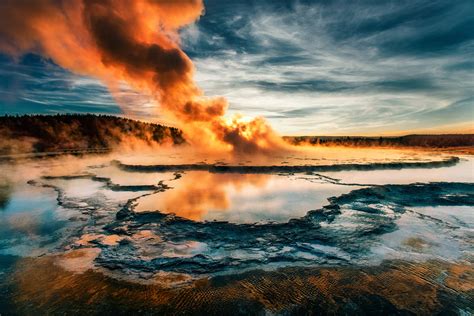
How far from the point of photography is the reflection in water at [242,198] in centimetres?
736

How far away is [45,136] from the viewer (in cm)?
6175

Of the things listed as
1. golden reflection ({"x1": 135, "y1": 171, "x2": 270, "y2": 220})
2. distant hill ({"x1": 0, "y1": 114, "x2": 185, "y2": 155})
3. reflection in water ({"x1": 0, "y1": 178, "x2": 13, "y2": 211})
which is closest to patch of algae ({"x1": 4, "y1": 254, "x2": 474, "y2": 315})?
golden reflection ({"x1": 135, "y1": 171, "x2": 270, "y2": 220})

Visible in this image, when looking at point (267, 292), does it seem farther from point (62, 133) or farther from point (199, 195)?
point (62, 133)

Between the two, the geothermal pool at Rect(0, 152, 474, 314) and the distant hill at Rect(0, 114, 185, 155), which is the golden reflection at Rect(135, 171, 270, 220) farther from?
the distant hill at Rect(0, 114, 185, 155)

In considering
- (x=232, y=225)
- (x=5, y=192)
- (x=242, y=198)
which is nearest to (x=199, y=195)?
(x=242, y=198)

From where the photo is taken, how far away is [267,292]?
427cm

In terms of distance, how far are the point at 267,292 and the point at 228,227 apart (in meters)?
2.31

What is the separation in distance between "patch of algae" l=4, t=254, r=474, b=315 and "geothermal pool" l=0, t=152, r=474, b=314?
187 mm

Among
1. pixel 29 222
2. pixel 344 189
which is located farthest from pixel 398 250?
pixel 29 222

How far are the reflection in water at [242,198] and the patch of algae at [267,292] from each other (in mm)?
2331

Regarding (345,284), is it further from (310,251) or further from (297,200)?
(297,200)

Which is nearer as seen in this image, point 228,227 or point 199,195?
point 228,227

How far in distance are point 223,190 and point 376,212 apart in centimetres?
474

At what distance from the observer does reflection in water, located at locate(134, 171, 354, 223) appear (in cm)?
736
